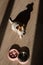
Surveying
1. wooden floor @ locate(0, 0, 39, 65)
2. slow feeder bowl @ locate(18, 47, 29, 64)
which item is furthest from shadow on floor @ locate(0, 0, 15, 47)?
slow feeder bowl @ locate(18, 47, 29, 64)

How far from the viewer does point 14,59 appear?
141 cm

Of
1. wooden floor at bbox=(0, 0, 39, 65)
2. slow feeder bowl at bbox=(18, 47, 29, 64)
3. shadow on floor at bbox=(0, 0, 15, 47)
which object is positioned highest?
shadow on floor at bbox=(0, 0, 15, 47)

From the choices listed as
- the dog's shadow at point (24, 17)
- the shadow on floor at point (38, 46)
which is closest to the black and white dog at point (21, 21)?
the dog's shadow at point (24, 17)

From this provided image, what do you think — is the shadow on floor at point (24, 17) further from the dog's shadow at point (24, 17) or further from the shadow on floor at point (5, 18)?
the shadow on floor at point (5, 18)

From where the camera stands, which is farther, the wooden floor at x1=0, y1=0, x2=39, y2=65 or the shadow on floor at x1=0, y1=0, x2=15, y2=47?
the shadow on floor at x1=0, y1=0, x2=15, y2=47

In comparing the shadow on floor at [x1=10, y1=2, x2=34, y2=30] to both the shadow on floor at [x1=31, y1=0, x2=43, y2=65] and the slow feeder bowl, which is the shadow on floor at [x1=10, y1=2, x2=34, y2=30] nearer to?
the shadow on floor at [x1=31, y1=0, x2=43, y2=65]

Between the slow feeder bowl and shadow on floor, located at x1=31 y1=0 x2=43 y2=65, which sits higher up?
the slow feeder bowl

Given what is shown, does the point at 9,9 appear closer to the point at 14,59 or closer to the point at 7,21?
the point at 7,21

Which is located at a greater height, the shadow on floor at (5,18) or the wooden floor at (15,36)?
the shadow on floor at (5,18)

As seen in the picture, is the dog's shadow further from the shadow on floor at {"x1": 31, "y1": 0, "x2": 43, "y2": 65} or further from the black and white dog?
the shadow on floor at {"x1": 31, "y1": 0, "x2": 43, "y2": 65}

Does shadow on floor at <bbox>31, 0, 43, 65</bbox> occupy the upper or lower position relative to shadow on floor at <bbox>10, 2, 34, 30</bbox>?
lower

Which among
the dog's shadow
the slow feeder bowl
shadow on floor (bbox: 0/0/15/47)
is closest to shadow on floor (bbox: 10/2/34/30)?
the dog's shadow

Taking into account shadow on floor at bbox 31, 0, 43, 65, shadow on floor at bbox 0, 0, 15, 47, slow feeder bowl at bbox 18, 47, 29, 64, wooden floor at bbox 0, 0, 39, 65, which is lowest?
shadow on floor at bbox 31, 0, 43, 65

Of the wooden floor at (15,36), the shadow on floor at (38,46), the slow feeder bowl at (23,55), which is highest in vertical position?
the wooden floor at (15,36)
